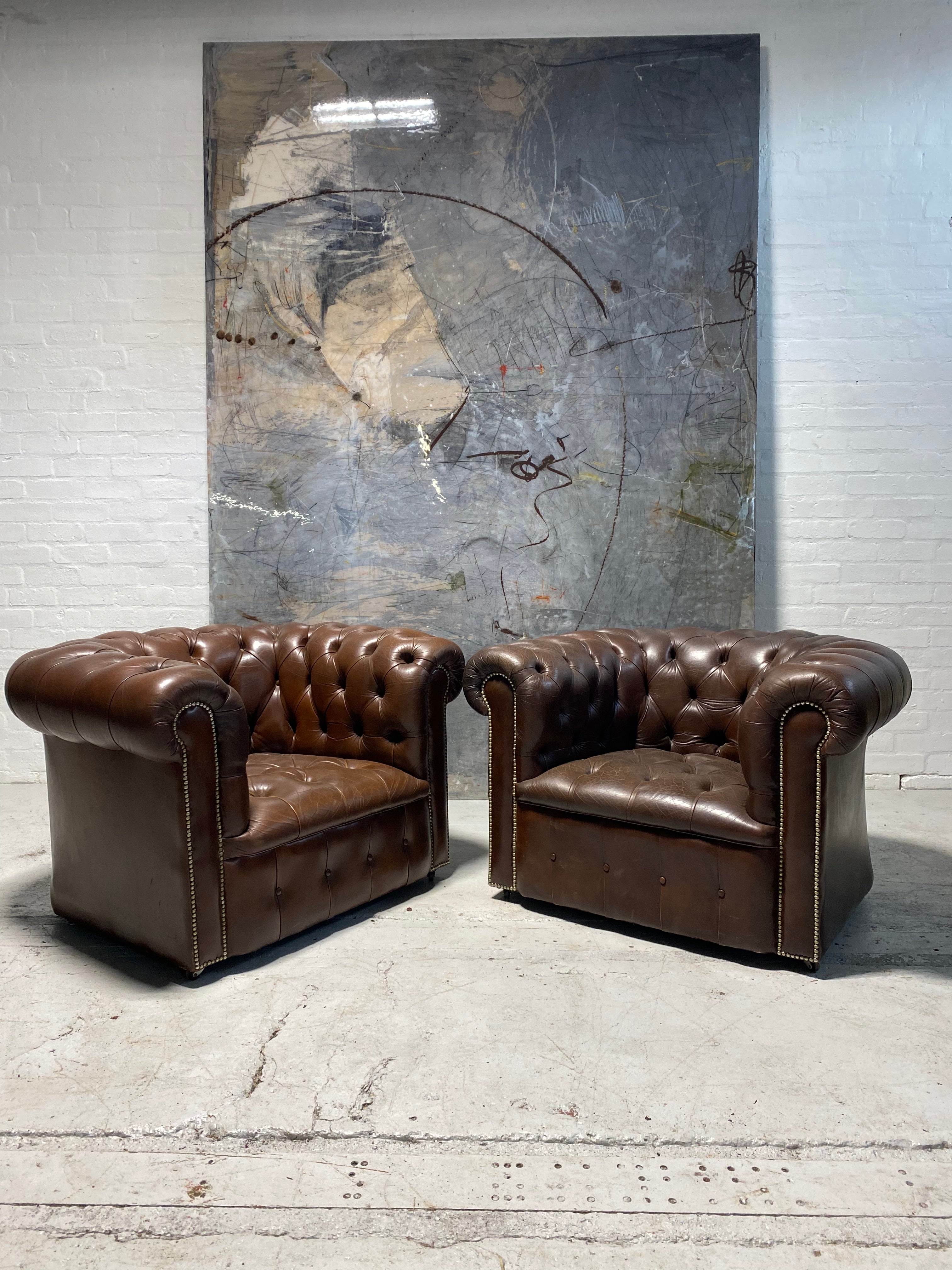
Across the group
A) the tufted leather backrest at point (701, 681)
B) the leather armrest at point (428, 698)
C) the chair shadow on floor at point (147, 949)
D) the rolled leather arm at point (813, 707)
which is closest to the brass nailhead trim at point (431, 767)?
the leather armrest at point (428, 698)

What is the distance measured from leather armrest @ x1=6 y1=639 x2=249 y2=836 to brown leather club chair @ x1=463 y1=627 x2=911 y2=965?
83 cm

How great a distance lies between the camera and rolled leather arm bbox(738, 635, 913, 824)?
222 cm

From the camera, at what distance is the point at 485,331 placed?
12.6 feet

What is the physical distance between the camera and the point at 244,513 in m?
3.89

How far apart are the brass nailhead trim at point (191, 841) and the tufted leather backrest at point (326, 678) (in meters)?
0.66

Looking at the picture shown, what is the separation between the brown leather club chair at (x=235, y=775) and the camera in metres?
2.23

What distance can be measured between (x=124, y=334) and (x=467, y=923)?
2.97 meters

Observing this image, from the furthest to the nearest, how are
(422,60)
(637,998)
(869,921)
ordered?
(422,60), (869,921), (637,998)

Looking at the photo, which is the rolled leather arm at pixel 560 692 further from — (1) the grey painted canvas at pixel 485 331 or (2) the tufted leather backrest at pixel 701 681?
(1) the grey painted canvas at pixel 485 331

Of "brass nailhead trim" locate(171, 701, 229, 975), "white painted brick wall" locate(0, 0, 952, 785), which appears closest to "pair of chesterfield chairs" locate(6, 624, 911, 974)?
"brass nailhead trim" locate(171, 701, 229, 975)

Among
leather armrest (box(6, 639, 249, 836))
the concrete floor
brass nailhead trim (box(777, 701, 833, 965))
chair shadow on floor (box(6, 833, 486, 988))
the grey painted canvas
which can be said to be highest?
the grey painted canvas

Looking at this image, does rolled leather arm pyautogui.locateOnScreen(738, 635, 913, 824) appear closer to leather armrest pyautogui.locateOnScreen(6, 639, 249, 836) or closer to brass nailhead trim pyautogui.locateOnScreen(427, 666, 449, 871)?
brass nailhead trim pyautogui.locateOnScreen(427, 666, 449, 871)

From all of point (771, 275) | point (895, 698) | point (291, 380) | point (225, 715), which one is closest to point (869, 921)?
point (895, 698)

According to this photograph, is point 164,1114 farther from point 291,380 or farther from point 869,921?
point 291,380
